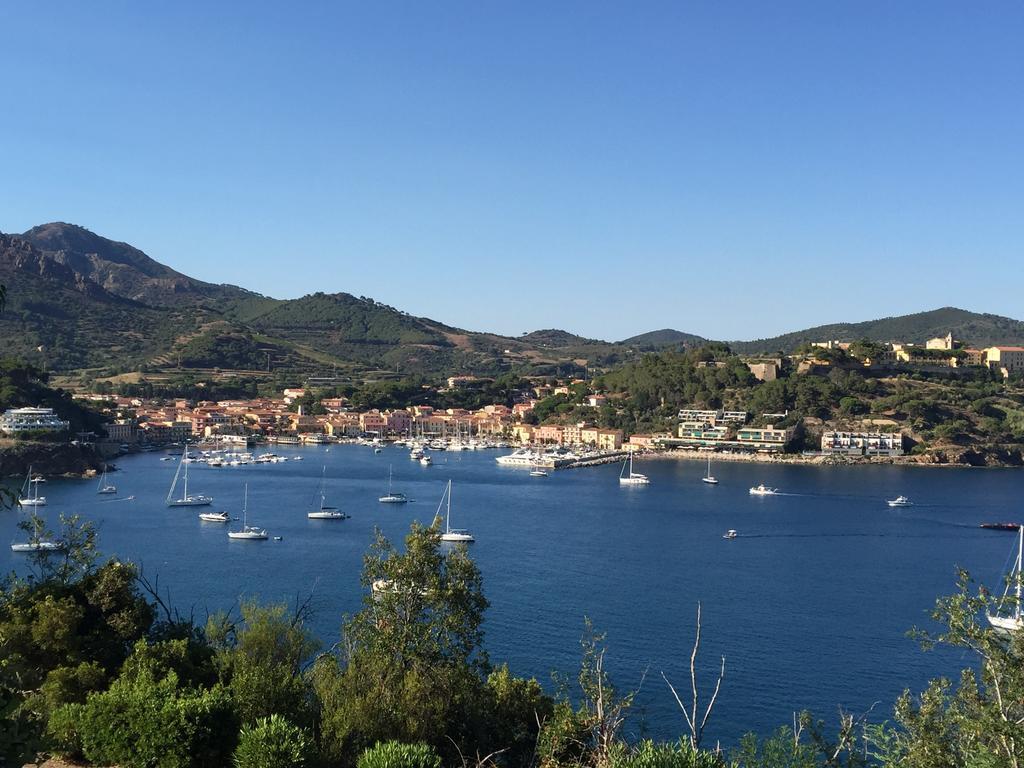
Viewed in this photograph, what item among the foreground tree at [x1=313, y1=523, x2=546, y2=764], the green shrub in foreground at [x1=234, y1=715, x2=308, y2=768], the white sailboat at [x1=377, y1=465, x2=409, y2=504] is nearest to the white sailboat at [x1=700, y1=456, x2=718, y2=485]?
the white sailboat at [x1=377, y1=465, x2=409, y2=504]

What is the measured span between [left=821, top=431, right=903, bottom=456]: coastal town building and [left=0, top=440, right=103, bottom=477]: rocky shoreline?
2680 centimetres

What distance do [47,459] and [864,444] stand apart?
1147 inches

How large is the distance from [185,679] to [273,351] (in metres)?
62.5

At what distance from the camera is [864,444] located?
39.5m

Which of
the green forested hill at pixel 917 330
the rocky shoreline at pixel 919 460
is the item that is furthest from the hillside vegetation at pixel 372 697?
the green forested hill at pixel 917 330

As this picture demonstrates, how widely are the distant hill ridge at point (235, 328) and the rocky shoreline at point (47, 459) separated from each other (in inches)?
1016

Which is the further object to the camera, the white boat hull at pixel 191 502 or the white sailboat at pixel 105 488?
the white sailboat at pixel 105 488

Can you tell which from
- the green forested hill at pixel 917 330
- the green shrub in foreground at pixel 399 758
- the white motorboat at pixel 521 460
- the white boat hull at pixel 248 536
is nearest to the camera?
the green shrub in foreground at pixel 399 758

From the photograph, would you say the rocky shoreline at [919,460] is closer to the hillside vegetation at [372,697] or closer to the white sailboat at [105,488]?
the white sailboat at [105,488]

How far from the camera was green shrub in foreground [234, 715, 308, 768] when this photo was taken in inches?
177

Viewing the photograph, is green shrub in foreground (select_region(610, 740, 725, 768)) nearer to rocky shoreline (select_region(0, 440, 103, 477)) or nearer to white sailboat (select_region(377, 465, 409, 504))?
white sailboat (select_region(377, 465, 409, 504))

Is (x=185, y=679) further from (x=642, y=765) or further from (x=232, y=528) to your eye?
(x=232, y=528)

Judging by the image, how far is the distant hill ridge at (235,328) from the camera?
61.6 m

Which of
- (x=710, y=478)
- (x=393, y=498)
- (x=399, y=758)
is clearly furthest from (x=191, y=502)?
(x=399, y=758)
